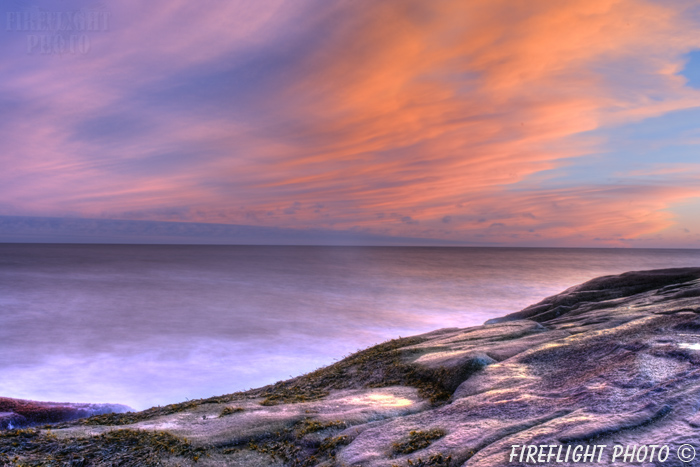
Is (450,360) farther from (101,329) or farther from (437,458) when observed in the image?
(101,329)

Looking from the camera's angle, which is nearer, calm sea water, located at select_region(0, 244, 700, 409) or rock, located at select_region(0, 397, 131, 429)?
rock, located at select_region(0, 397, 131, 429)

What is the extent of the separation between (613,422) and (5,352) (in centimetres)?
3283

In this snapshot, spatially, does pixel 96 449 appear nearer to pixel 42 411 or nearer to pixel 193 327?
pixel 42 411

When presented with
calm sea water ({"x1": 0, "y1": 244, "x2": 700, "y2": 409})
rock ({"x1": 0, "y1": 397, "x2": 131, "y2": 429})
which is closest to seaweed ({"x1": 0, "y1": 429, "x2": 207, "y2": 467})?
rock ({"x1": 0, "y1": 397, "x2": 131, "y2": 429})

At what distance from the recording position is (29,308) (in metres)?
39.6

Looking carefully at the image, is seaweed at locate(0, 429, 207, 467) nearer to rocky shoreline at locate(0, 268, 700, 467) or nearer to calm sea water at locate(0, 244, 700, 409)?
rocky shoreline at locate(0, 268, 700, 467)

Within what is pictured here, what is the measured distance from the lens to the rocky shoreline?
486 centimetres

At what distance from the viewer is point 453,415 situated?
643cm

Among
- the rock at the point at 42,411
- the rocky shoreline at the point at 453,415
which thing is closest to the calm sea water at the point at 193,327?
the rock at the point at 42,411

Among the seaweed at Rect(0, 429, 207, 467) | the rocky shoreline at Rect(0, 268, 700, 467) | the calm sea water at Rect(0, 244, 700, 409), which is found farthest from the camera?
the calm sea water at Rect(0, 244, 700, 409)

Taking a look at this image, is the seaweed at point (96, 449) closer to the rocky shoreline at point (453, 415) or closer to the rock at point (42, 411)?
the rocky shoreline at point (453, 415)

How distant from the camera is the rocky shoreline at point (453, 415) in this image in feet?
16.0

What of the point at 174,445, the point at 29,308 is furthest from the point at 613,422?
the point at 29,308

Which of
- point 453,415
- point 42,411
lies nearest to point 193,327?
point 42,411
